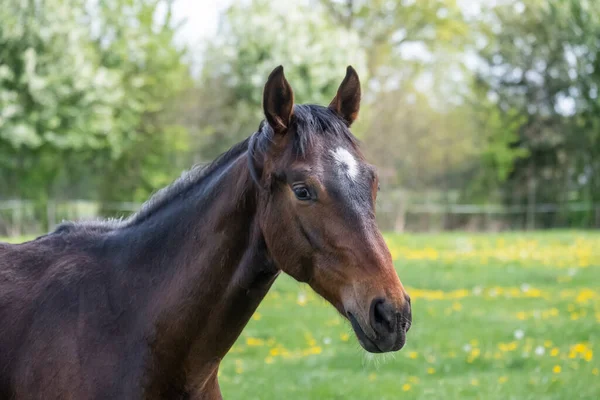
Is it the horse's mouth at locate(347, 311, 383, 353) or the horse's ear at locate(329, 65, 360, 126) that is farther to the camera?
the horse's ear at locate(329, 65, 360, 126)

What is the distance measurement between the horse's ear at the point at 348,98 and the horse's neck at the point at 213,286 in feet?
1.55

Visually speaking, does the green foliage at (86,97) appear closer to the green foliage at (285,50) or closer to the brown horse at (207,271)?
the green foliage at (285,50)

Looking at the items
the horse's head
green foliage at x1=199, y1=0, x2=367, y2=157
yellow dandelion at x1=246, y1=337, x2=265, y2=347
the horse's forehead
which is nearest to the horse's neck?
the horse's head

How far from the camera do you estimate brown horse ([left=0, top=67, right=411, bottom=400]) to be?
2559 millimetres

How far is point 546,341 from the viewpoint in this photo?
24.3 ft

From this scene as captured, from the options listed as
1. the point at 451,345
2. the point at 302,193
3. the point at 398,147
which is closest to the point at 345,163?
the point at 302,193

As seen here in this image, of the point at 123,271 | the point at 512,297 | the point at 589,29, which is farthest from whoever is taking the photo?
the point at 589,29

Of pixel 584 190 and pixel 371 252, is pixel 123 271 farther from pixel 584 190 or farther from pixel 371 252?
pixel 584 190

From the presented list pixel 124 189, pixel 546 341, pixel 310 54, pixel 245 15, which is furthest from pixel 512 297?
pixel 124 189

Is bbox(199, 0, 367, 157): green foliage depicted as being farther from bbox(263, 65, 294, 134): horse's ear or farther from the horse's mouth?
the horse's mouth

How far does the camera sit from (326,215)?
8.43 feet

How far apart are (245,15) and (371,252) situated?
59.8 ft

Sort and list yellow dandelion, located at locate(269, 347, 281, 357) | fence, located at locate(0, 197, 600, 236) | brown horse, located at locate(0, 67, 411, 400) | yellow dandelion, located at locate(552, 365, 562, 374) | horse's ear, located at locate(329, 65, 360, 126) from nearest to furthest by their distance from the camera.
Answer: brown horse, located at locate(0, 67, 411, 400)
horse's ear, located at locate(329, 65, 360, 126)
yellow dandelion, located at locate(552, 365, 562, 374)
yellow dandelion, located at locate(269, 347, 281, 357)
fence, located at locate(0, 197, 600, 236)

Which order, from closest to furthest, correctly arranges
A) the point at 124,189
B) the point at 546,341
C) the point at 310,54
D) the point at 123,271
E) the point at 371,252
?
the point at 371,252 → the point at 123,271 → the point at 546,341 → the point at 310,54 → the point at 124,189
